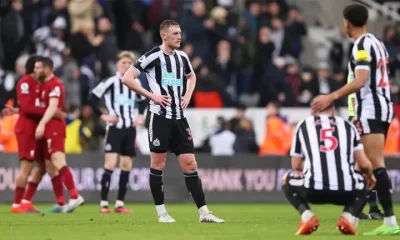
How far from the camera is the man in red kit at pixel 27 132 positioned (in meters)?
15.7

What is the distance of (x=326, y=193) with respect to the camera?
1019 cm

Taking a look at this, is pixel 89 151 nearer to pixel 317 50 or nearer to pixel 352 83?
pixel 317 50

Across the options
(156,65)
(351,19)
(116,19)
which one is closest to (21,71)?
(116,19)

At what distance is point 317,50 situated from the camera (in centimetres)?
2648

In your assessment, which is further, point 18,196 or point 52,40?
point 52,40

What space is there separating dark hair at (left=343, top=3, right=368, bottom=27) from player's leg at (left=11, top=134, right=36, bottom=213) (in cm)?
620

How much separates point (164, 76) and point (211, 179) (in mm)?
7967

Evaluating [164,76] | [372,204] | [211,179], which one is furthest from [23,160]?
[211,179]

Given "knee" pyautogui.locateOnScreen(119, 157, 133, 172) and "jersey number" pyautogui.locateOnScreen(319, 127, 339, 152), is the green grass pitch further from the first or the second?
"jersey number" pyautogui.locateOnScreen(319, 127, 339, 152)

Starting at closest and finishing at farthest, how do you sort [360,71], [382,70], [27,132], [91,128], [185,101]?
[360,71] → [382,70] → [185,101] → [27,132] → [91,128]

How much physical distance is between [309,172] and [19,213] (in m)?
6.51

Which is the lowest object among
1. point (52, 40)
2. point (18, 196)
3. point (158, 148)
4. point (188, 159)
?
point (18, 196)

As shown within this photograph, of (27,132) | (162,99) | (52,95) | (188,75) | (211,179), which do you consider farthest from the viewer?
(211,179)

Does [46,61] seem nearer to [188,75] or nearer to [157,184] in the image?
[188,75]
